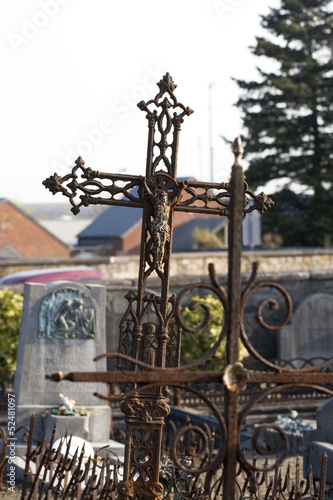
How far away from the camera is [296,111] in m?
29.8

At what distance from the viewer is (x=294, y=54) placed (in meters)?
29.6

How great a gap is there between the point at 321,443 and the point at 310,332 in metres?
7.92

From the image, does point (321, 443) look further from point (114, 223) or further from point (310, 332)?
point (114, 223)

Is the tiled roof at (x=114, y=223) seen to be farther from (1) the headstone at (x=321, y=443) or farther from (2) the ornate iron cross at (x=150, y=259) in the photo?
(2) the ornate iron cross at (x=150, y=259)

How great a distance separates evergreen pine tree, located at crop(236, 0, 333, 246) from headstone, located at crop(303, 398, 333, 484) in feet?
74.4

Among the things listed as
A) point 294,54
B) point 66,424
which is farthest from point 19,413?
point 294,54

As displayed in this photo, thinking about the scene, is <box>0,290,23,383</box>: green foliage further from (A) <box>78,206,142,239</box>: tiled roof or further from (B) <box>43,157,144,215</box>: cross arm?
(A) <box>78,206,142,239</box>: tiled roof

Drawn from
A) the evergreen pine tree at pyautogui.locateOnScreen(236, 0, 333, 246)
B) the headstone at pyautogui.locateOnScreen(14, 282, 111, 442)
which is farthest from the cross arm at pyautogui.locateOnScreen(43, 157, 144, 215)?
the evergreen pine tree at pyautogui.locateOnScreen(236, 0, 333, 246)

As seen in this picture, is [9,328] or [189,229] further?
[189,229]

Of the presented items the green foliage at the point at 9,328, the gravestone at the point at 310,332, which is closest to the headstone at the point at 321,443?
the green foliage at the point at 9,328

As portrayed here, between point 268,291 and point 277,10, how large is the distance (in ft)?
58.0

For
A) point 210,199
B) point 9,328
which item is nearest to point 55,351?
point 9,328

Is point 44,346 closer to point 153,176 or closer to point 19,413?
point 19,413

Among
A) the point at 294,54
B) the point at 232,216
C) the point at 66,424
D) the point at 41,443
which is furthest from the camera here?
the point at 294,54
